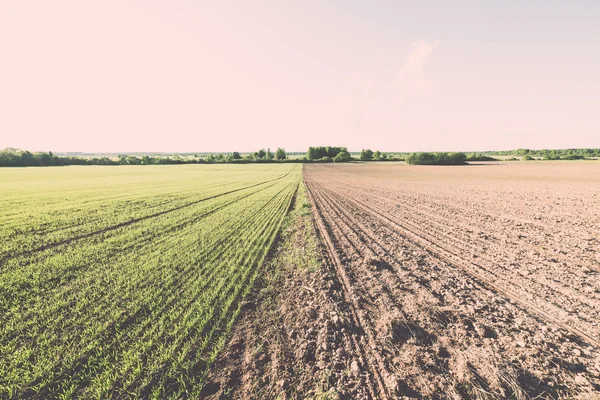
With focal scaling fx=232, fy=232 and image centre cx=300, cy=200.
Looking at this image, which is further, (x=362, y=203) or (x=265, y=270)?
(x=362, y=203)

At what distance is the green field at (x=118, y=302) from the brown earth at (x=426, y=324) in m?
0.84

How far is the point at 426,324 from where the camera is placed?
15.6ft

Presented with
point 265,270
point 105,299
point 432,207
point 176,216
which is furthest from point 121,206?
point 432,207

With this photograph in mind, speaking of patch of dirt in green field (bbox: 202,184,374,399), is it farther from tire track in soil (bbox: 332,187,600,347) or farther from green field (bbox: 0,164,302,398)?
tire track in soil (bbox: 332,187,600,347)

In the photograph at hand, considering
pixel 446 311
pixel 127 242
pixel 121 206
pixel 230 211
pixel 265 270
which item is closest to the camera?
pixel 446 311

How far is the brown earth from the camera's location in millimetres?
3504

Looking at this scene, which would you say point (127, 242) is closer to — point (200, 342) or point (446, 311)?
point (200, 342)

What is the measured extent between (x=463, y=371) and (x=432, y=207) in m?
14.2

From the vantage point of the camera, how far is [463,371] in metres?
3.65

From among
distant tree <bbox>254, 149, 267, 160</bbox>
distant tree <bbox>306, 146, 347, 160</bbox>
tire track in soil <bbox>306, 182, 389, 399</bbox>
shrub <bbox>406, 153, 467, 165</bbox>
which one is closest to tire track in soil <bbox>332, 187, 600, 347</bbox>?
tire track in soil <bbox>306, 182, 389, 399</bbox>

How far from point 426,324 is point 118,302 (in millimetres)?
6910

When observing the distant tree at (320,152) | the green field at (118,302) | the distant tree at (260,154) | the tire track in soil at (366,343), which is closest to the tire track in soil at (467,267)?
the tire track in soil at (366,343)

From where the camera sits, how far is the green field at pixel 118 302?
143 inches

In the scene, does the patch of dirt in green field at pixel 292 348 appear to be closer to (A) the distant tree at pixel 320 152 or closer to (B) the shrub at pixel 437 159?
(B) the shrub at pixel 437 159
